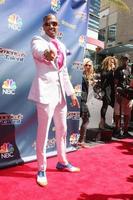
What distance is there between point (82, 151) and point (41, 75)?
2107mm

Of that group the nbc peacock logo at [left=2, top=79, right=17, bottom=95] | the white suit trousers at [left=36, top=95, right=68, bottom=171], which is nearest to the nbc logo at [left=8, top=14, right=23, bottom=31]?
the nbc peacock logo at [left=2, top=79, right=17, bottom=95]

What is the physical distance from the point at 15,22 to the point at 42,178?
1.91m

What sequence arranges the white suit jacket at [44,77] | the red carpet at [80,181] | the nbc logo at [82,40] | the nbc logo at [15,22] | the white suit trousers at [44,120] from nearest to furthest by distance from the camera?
the red carpet at [80,181] → the white suit jacket at [44,77] → the white suit trousers at [44,120] → the nbc logo at [15,22] → the nbc logo at [82,40]

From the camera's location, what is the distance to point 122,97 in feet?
24.3

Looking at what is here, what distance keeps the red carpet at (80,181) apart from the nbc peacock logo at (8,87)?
97 cm

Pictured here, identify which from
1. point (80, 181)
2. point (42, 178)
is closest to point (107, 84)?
point (80, 181)

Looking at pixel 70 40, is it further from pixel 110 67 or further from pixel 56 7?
pixel 110 67

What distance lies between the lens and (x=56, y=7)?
5.17 meters

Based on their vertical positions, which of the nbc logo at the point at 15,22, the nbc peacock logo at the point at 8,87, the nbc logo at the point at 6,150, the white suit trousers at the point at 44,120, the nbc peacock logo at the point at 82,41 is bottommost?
the nbc logo at the point at 6,150

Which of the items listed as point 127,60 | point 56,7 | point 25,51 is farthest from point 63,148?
point 127,60

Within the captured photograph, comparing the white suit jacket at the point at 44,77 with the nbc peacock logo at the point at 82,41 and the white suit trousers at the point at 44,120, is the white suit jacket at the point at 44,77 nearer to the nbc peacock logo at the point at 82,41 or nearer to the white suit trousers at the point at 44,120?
the white suit trousers at the point at 44,120

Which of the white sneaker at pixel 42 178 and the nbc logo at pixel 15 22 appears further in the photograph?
the nbc logo at pixel 15 22

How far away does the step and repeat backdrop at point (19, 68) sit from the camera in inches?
182

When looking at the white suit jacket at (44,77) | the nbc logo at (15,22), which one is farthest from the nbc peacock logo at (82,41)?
the white suit jacket at (44,77)
